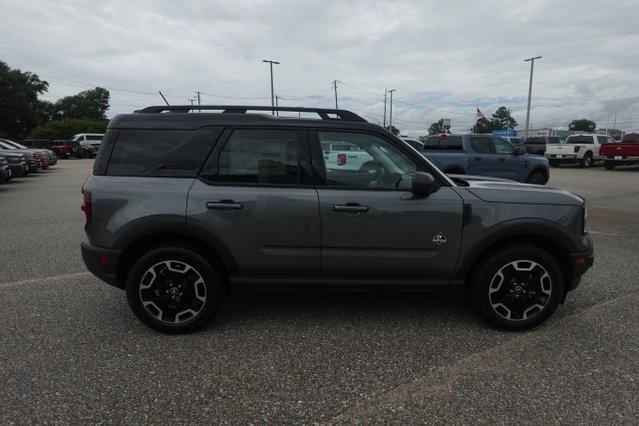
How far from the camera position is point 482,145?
12.6 metres

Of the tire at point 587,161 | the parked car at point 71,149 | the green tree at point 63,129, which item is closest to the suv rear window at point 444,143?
the tire at point 587,161

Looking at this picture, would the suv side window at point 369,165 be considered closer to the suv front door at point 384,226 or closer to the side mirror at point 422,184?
the suv front door at point 384,226

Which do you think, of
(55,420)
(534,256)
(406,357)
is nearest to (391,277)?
(406,357)

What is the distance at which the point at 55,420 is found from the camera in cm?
263

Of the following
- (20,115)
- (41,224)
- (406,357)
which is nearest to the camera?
(406,357)

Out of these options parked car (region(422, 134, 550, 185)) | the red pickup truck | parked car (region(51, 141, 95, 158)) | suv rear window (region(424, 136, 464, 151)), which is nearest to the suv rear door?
parked car (region(422, 134, 550, 185))

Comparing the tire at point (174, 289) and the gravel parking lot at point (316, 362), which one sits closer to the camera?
the gravel parking lot at point (316, 362)

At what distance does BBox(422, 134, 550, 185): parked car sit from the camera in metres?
12.4

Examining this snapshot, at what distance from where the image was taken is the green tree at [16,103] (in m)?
55.4

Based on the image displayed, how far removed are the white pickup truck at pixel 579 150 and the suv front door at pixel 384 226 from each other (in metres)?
26.6

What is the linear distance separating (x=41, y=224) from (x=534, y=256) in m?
8.34

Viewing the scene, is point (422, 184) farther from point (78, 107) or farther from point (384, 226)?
point (78, 107)

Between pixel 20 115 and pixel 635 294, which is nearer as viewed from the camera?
pixel 635 294

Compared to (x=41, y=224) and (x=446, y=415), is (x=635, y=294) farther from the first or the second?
(x=41, y=224)
